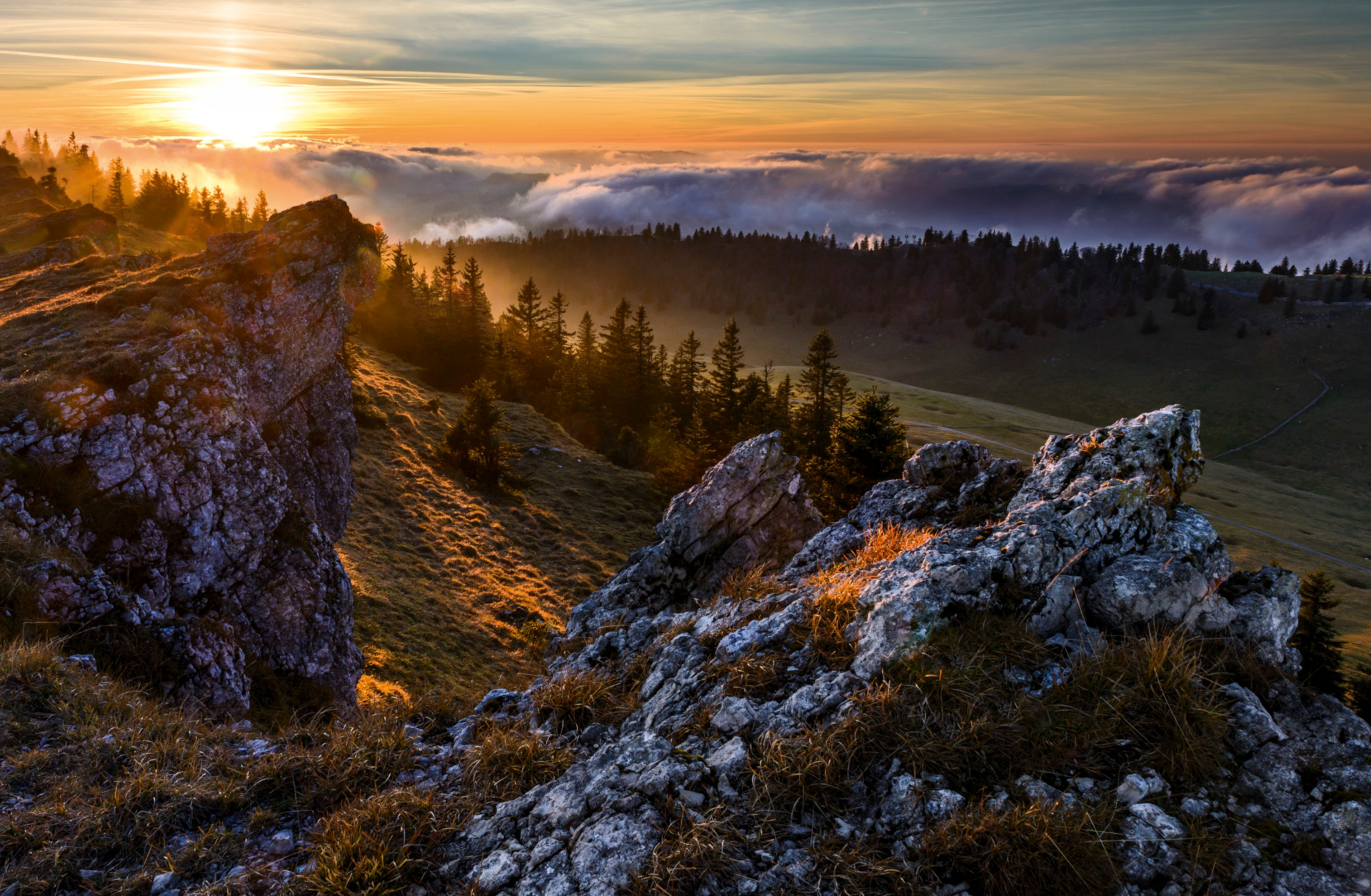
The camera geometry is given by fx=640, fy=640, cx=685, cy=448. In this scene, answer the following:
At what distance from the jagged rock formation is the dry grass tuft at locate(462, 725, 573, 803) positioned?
0.30 metres

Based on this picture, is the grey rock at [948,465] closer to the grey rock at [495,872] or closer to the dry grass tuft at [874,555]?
the dry grass tuft at [874,555]

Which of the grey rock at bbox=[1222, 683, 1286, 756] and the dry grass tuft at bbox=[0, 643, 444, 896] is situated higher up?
the grey rock at bbox=[1222, 683, 1286, 756]

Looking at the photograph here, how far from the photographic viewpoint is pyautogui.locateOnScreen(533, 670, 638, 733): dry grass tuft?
26.9 ft

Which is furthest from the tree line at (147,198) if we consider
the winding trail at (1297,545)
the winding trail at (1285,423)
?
the winding trail at (1285,423)

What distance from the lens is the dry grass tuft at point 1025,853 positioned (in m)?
4.95

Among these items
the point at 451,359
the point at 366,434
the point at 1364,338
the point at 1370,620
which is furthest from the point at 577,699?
the point at 1364,338

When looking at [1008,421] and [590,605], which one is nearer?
[590,605]

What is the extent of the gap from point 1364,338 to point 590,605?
10708 inches

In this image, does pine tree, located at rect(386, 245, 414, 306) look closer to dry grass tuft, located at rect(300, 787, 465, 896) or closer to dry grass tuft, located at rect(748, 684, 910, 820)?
dry grass tuft, located at rect(300, 787, 465, 896)

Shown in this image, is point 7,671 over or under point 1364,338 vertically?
under

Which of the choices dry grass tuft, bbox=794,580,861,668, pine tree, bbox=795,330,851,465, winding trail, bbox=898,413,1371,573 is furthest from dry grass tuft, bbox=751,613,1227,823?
pine tree, bbox=795,330,851,465

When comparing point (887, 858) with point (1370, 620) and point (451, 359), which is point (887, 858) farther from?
point (1370, 620)

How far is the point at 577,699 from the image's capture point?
841cm

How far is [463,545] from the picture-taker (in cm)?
3700
